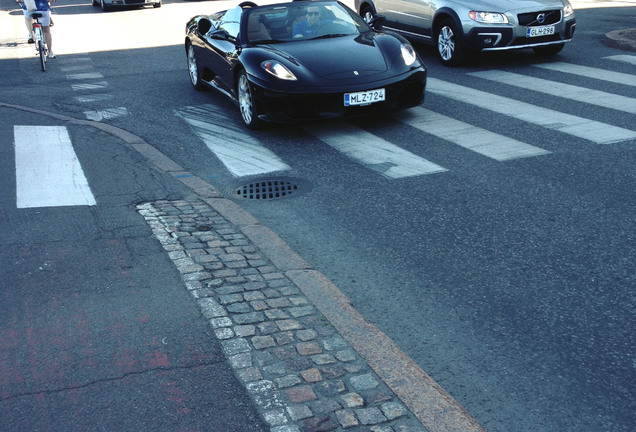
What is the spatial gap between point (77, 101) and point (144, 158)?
12.4ft

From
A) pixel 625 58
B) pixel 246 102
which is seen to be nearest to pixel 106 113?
pixel 246 102

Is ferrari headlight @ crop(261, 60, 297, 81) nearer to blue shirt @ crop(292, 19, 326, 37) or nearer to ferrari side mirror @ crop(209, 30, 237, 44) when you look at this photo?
blue shirt @ crop(292, 19, 326, 37)

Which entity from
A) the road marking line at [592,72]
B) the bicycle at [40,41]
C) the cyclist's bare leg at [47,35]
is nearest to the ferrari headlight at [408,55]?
the road marking line at [592,72]

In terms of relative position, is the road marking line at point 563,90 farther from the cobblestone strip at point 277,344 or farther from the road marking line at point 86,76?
the road marking line at point 86,76

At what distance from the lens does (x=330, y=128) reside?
924 cm

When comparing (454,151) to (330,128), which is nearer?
(454,151)

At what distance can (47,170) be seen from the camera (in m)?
7.65

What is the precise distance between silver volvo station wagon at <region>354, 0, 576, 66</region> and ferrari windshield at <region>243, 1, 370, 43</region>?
2388mm

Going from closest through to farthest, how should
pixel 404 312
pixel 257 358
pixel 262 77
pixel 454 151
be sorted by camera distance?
pixel 257 358
pixel 404 312
pixel 454 151
pixel 262 77

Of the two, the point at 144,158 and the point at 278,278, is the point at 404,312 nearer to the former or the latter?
the point at 278,278

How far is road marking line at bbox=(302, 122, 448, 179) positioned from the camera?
743 cm

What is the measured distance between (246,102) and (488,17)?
500 centimetres

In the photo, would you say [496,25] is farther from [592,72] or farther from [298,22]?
[298,22]

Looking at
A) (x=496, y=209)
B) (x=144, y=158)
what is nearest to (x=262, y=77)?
(x=144, y=158)
